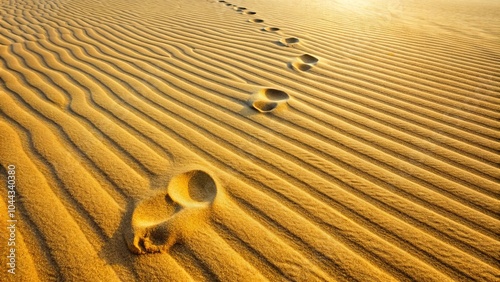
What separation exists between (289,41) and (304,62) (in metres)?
0.84

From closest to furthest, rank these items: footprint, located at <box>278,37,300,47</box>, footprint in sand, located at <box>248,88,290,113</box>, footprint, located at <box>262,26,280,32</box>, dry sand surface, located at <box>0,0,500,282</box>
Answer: dry sand surface, located at <box>0,0,500,282</box> → footprint in sand, located at <box>248,88,290,113</box> → footprint, located at <box>278,37,300,47</box> → footprint, located at <box>262,26,280,32</box>

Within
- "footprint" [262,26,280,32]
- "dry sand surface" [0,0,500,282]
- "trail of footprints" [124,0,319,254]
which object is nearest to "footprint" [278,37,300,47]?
"dry sand surface" [0,0,500,282]

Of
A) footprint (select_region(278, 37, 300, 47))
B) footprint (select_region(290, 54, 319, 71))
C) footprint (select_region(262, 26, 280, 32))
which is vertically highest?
footprint (select_region(262, 26, 280, 32))

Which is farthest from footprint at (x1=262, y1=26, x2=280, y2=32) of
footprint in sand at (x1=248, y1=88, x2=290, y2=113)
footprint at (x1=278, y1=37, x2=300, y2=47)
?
footprint in sand at (x1=248, y1=88, x2=290, y2=113)

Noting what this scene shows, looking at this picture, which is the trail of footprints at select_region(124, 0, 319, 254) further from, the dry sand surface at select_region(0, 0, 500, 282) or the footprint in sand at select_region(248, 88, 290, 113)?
the footprint in sand at select_region(248, 88, 290, 113)

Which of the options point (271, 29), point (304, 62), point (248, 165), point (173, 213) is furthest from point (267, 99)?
point (271, 29)

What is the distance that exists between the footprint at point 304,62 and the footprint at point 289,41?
453 mm

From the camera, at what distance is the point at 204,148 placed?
63.6 inches

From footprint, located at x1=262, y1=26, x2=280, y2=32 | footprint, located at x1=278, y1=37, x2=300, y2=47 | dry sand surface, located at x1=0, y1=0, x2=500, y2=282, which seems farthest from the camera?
footprint, located at x1=262, y1=26, x2=280, y2=32

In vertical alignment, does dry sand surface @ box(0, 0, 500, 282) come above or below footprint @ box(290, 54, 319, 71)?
Answer: below

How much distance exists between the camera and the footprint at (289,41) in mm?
3430

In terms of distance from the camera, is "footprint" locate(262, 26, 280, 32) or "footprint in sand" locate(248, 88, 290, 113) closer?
"footprint in sand" locate(248, 88, 290, 113)

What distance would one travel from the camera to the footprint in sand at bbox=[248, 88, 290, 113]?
6.75ft

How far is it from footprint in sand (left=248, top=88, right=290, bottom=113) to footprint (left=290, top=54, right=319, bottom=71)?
61cm
